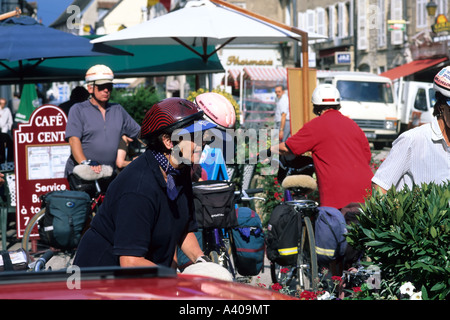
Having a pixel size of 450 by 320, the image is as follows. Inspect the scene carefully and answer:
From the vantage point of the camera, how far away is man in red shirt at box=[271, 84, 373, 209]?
6.00 meters

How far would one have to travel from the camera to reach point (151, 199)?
3.19m

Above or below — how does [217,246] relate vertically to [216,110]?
below

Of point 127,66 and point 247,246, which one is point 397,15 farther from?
point 247,246

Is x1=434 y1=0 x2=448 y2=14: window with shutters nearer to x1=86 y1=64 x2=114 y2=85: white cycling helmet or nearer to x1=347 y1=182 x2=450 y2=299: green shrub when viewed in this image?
x1=86 y1=64 x2=114 y2=85: white cycling helmet

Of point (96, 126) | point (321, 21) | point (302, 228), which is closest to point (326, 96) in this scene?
point (302, 228)

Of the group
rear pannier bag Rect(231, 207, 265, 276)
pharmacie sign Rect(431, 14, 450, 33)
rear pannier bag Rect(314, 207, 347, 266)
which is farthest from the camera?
pharmacie sign Rect(431, 14, 450, 33)

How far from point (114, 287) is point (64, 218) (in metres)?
4.96

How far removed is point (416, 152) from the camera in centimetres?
454

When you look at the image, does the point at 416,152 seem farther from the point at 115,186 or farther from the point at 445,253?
the point at 115,186

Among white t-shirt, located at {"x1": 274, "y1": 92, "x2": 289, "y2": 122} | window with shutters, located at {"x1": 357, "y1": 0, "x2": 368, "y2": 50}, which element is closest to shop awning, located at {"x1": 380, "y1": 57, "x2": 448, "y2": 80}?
window with shutters, located at {"x1": 357, "y1": 0, "x2": 368, "y2": 50}

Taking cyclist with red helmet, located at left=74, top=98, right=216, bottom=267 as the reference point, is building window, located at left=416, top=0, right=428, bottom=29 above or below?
above

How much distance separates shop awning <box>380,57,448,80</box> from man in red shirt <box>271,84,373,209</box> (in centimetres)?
2823

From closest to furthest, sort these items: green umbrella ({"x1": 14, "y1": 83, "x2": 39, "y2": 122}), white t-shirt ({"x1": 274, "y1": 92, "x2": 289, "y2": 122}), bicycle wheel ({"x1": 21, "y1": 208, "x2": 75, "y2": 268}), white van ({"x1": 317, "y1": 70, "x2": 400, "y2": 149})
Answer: bicycle wheel ({"x1": 21, "y1": 208, "x2": 75, "y2": 268}) < green umbrella ({"x1": 14, "y1": 83, "x2": 39, "y2": 122}) < white t-shirt ({"x1": 274, "y1": 92, "x2": 289, "y2": 122}) < white van ({"x1": 317, "y1": 70, "x2": 400, "y2": 149})
